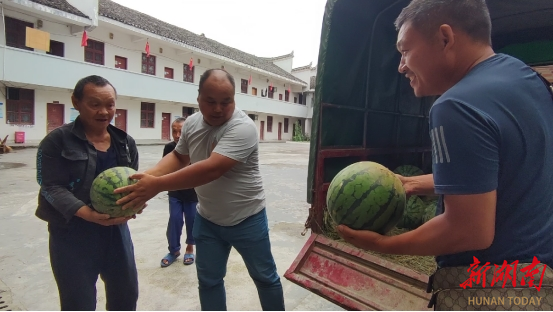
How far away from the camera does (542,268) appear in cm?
114

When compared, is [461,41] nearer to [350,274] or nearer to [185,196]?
[350,274]

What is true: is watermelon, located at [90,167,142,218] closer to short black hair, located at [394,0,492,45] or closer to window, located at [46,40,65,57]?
short black hair, located at [394,0,492,45]

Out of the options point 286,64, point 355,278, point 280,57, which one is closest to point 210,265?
point 355,278

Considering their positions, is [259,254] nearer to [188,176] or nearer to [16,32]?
[188,176]

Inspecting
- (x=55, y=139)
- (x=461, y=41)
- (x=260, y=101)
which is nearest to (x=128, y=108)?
(x=260, y=101)

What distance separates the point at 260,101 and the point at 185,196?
955 inches

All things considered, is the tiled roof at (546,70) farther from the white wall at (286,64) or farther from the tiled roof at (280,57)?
the tiled roof at (280,57)

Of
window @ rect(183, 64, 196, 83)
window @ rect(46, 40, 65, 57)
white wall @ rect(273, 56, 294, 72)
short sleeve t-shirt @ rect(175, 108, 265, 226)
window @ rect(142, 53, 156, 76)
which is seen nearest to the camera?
short sleeve t-shirt @ rect(175, 108, 265, 226)

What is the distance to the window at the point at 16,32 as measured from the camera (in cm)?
1506

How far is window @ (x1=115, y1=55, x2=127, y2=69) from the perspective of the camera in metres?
19.3

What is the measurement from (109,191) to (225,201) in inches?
29.4

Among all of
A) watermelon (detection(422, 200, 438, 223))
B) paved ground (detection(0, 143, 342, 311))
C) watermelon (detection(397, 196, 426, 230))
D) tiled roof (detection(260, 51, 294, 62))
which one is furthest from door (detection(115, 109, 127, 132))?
tiled roof (detection(260, 51, 294, 62))

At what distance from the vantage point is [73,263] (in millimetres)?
1996

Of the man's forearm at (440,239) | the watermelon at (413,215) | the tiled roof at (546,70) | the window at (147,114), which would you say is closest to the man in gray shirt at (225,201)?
the man's forearm at (440,239)
